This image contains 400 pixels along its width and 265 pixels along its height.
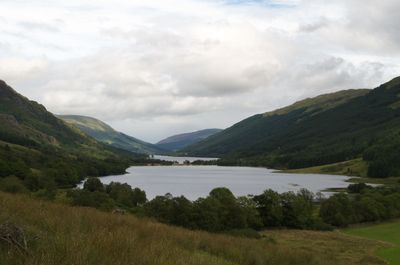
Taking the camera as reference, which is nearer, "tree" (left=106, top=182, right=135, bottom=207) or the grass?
the grass

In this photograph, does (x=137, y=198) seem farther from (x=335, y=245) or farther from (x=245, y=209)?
(x=335, y=245)

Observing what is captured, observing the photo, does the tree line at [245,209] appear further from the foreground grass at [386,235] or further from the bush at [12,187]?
the bush at [12,187]

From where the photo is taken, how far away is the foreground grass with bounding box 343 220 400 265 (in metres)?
55.7

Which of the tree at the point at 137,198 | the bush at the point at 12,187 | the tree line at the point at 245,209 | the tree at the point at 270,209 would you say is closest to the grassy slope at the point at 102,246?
the bush at the point at 12,187

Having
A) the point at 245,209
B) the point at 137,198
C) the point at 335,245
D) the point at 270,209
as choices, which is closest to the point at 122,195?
the point at 137,198

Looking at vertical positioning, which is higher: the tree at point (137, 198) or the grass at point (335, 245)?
the tree at point (137, 198)

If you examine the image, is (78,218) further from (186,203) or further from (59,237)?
(186,203)

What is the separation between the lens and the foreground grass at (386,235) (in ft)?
183

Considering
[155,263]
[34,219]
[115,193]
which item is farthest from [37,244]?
[115,193]

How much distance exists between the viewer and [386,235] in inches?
3014

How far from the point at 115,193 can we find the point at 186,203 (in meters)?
25.4

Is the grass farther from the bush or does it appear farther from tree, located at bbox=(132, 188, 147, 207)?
the bush

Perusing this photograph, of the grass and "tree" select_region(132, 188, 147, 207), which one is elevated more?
"tree" select_region(132, 188, 147, 207)

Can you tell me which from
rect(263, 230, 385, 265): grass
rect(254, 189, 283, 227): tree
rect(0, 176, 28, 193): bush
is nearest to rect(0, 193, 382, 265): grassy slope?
rect(0, 176, 28, 193): bush
